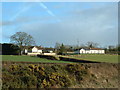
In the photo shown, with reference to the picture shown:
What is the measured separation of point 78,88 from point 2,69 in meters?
6.27

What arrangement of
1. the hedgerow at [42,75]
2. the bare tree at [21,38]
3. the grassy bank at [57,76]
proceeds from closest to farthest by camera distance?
1. the hedgerow at [42,75]
2. the grassy bank at [57,76]
3. the bare tree at [21,38]

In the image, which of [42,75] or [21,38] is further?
[21,38]

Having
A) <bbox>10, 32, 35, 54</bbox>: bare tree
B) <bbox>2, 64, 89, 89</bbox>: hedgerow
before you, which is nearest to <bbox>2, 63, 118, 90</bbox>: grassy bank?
<bbox>2, 64, 89, 89</bbox>: hedgerow

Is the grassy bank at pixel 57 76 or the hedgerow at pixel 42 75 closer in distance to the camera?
the hedgerow at pixel 42 75

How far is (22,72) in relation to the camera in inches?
537

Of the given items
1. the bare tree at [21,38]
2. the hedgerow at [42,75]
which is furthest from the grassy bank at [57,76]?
the bare tree at [21,38]

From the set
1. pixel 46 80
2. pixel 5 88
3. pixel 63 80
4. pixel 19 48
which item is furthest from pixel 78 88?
pixel 19 48

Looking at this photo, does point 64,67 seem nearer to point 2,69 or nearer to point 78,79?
point 78,79

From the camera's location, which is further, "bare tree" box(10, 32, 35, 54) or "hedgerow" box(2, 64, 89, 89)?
"bare tree" box(10, 32, 35, 54)

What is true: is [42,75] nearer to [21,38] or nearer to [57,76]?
[57,76]

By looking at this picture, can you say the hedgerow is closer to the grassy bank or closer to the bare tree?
the grassy bank

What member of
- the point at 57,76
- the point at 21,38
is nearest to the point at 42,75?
the point at 57,76

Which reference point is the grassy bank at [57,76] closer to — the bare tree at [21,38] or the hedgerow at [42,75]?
the hedgerow at [42,75]

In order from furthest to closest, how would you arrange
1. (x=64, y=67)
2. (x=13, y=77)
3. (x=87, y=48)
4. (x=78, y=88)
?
(x=87, y=48) < (x=64, y=67) < (x=78, y=88) < (x=13, y=77)
